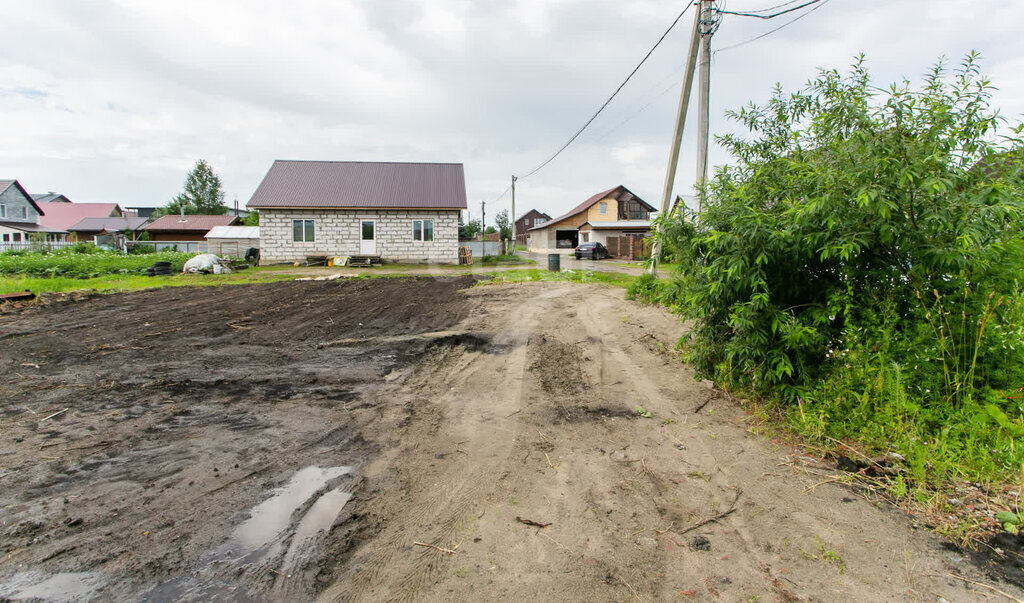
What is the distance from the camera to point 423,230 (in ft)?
81.0

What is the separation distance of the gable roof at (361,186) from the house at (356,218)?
0.05 metres

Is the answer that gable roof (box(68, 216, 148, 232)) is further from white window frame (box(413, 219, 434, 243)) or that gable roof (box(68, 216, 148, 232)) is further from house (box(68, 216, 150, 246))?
white window frame (box(413, 219, 434, 243))

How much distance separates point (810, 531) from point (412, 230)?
2339 cm

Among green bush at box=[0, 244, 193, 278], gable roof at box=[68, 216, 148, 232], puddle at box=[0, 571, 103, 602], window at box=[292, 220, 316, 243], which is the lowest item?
puddle at box=[0, 571, 103, 602]

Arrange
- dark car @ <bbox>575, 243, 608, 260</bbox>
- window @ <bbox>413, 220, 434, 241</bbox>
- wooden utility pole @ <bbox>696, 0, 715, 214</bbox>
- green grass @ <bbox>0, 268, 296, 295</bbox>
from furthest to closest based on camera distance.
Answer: dark car @ <bbox>575, 243, 608, 260</bbox>, window @ <bbox>413, 220, 434, 241</bbox>, green grass @ <bbox>0, 268, 296, 295</bbox>, wooden utility pole @ <bbox>696, 0, 715, 214</bbox>

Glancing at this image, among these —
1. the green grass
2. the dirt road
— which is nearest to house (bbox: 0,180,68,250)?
the green grass

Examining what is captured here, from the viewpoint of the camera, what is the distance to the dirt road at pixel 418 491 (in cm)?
230

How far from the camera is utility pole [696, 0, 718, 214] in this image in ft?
32.0

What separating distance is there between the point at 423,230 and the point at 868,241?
2258 cm

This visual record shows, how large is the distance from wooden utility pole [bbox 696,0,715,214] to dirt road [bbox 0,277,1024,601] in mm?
6316

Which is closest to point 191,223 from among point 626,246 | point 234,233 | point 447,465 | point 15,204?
point 15,204

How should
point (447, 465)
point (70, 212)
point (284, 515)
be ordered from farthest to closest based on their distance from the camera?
point (70, 212)
point (447, 465)
point (284, 515)

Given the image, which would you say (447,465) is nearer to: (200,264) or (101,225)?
(200,264)

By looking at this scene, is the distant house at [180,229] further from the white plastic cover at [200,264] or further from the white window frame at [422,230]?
the white window frame at [422,230]
